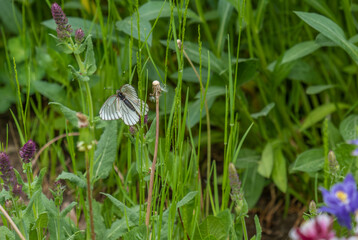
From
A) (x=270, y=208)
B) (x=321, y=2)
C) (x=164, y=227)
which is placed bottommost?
(x=270, y=208)

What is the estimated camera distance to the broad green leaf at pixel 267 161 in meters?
1.64

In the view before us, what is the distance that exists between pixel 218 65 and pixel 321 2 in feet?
1.31

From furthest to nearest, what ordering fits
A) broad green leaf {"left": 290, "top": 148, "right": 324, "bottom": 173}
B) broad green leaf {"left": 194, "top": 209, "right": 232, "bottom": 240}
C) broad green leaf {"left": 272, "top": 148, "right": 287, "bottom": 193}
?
broad green leaf {"left": 272, "top": 148, "right": 287, "bottom": 193}, broad green leaf {"left": 290, "top": 148, "right": 324, "bottom": 173}, broad green leaf {"left": 194, "top": 209, "right": 232, "bottom": 240}

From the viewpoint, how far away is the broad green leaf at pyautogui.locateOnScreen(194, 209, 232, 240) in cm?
121

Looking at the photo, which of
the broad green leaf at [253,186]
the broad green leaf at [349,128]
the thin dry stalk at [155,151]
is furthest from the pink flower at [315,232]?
the broad green leaf at [253,186]

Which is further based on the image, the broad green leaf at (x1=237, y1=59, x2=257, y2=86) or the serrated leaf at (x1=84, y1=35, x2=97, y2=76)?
the broad green leaf at (x1=237, y1=59, x2=257, y2=86)

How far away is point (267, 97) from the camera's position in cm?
180

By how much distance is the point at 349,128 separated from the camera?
159 cm

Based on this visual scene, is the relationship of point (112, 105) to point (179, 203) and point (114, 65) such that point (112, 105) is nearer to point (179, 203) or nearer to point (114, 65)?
point (179, 203)

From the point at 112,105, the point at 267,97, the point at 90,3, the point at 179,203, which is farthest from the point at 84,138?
the point at 90,3

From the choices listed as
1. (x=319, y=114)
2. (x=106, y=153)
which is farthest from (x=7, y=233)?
(x=319, y=114)

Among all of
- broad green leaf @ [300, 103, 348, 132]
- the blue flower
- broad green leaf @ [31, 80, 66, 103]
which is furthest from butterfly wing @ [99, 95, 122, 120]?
broad green leaf @ [300, 103, 348, 132]

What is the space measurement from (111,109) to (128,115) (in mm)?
39

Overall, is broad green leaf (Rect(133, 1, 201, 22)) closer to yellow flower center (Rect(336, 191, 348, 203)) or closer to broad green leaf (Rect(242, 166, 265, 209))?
broad green leaf (Rect(242, 166, 265, 209))
